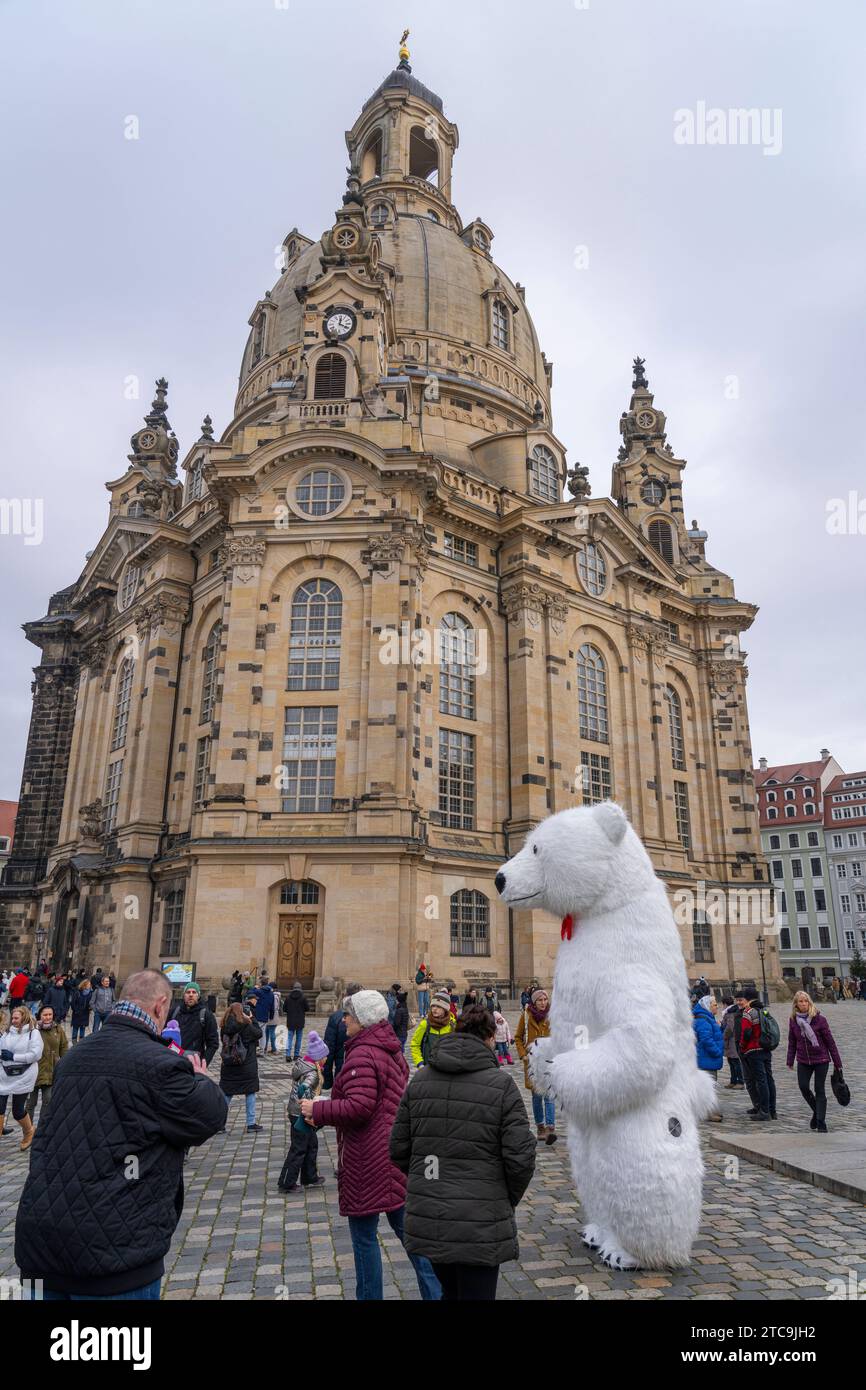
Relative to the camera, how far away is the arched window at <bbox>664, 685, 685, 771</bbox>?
42.5 m

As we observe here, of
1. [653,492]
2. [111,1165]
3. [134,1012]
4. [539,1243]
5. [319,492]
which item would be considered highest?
[653,492]

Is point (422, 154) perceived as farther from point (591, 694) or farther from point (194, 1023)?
point (194, 1023)

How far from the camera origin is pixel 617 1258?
6.29m

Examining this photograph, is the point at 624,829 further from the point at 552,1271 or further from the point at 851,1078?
the point at 851,1078

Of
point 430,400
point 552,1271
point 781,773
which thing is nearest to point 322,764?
point 430,400

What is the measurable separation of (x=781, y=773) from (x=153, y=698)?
5884 cm

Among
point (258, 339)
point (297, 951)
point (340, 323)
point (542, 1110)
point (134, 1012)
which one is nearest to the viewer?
point (134, 1012)

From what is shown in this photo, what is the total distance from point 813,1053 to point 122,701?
113 feet

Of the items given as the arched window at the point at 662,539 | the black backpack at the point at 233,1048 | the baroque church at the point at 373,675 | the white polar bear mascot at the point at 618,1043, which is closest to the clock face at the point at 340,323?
the baroque church at the point at 373,675

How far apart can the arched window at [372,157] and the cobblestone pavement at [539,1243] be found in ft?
207

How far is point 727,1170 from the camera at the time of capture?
9281 millimetres

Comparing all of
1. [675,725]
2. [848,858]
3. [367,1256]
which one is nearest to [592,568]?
[675,725]

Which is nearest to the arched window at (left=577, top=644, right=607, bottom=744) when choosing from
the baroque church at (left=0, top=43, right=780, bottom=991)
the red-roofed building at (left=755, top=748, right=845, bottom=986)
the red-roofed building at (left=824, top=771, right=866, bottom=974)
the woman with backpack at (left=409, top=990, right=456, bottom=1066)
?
the baroque church at (left=0, top=43, right=780, bottom=991)

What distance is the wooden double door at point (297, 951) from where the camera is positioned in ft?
88.8
